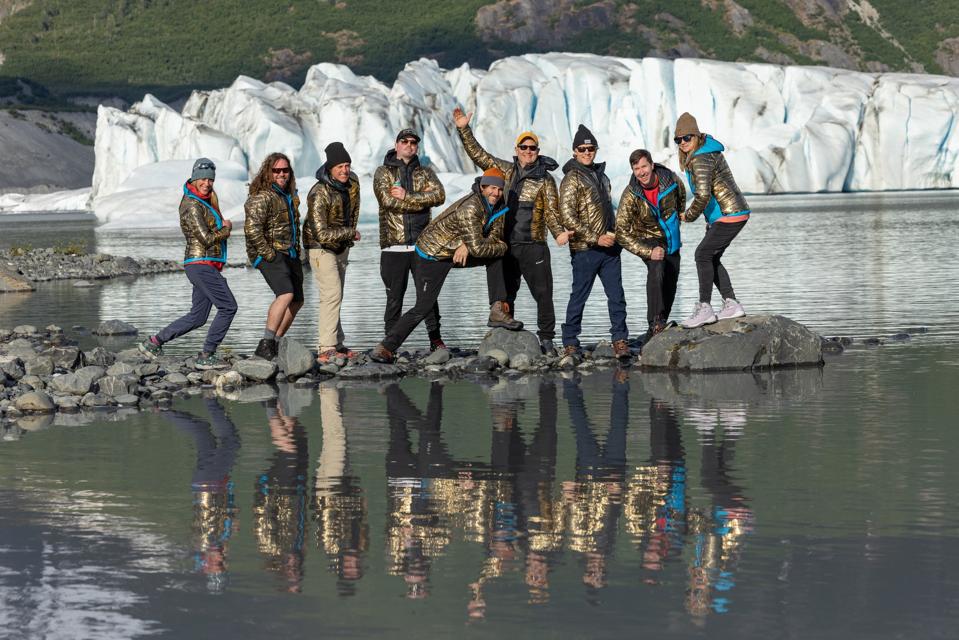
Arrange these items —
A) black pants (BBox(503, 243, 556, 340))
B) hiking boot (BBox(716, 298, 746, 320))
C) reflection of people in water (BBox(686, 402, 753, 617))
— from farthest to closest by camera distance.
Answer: black pants (BBox(503, 243, 556, 340)), hiking boot (BBox(716, 298, 746, 320)), reflection of people in water (BBox(686, 402, 753, 617))

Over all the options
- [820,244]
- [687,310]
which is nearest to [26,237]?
[820,244]

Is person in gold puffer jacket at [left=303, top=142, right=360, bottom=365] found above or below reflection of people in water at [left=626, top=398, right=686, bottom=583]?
above

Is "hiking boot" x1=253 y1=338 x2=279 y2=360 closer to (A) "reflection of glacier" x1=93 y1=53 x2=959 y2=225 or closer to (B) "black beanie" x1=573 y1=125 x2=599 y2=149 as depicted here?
(B) "black beanie" x1=573 y1=125 x2=599 y2=149

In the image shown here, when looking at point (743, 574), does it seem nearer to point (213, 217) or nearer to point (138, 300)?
point (213, 217)

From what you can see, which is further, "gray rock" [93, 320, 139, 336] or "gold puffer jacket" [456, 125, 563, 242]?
"gray rock" [93, 320, 139, 336]

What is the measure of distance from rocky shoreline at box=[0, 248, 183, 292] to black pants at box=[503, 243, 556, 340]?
15002 mm

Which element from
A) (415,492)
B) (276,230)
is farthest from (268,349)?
(415,492)

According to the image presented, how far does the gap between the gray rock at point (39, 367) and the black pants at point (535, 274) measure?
3985mm

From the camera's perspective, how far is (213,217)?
13.1 meters

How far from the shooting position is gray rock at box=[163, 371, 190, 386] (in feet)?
39.0

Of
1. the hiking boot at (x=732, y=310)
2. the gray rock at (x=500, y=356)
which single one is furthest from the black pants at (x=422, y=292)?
the hiking boot at (x=732, y=310)

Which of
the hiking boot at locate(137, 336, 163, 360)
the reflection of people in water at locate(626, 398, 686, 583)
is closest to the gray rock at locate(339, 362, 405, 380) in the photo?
the hiking boot at locate(137, 336, 163, 360)

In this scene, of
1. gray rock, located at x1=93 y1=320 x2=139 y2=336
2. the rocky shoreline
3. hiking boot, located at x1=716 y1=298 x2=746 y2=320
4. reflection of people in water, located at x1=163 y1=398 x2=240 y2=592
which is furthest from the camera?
the rocky shoreline

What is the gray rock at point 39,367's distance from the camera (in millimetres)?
12164
